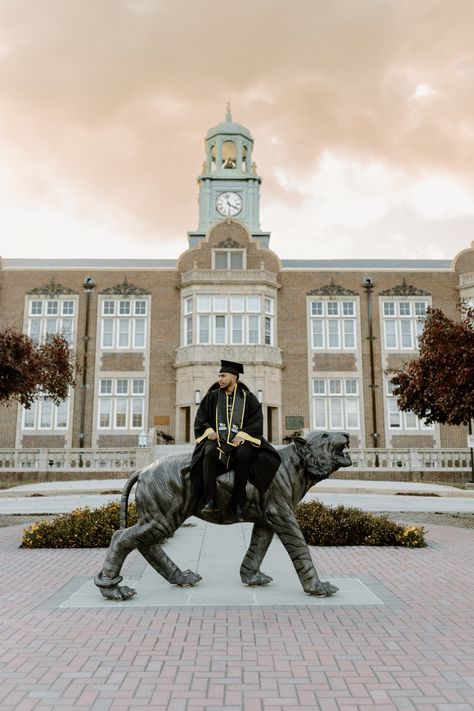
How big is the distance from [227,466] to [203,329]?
26.9 metres

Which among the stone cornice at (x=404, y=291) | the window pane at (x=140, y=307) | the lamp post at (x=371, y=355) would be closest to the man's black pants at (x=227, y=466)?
the lamp post at (x=371, y=355)

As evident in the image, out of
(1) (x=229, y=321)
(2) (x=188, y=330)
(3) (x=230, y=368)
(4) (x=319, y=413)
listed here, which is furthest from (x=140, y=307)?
(3) (x=230, y=368)

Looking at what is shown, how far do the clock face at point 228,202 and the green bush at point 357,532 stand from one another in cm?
4000

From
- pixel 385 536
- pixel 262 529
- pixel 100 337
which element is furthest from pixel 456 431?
pixel 262 529

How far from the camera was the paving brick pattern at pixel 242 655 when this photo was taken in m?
3.65

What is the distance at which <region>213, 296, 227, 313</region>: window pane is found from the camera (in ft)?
107

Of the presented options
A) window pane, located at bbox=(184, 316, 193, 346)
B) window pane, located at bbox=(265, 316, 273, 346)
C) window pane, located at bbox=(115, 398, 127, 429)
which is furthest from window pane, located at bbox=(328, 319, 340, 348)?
window pane, located at bbox=(115, 398, 127, 429)

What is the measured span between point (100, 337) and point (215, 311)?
22.5 ft

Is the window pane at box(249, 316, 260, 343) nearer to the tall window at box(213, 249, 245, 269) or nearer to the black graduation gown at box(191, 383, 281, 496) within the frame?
the tall window at box(213, 249, 245, 269)

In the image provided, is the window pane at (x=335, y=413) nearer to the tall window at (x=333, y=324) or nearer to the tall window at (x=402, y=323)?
the tall window at (x=333, y=324)

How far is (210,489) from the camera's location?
18.7ft

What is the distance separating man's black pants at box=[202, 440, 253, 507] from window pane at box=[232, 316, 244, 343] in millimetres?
26652

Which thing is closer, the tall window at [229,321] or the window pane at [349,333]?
the tall window at [229,321]

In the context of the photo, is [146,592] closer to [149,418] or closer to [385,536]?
[385,536]
